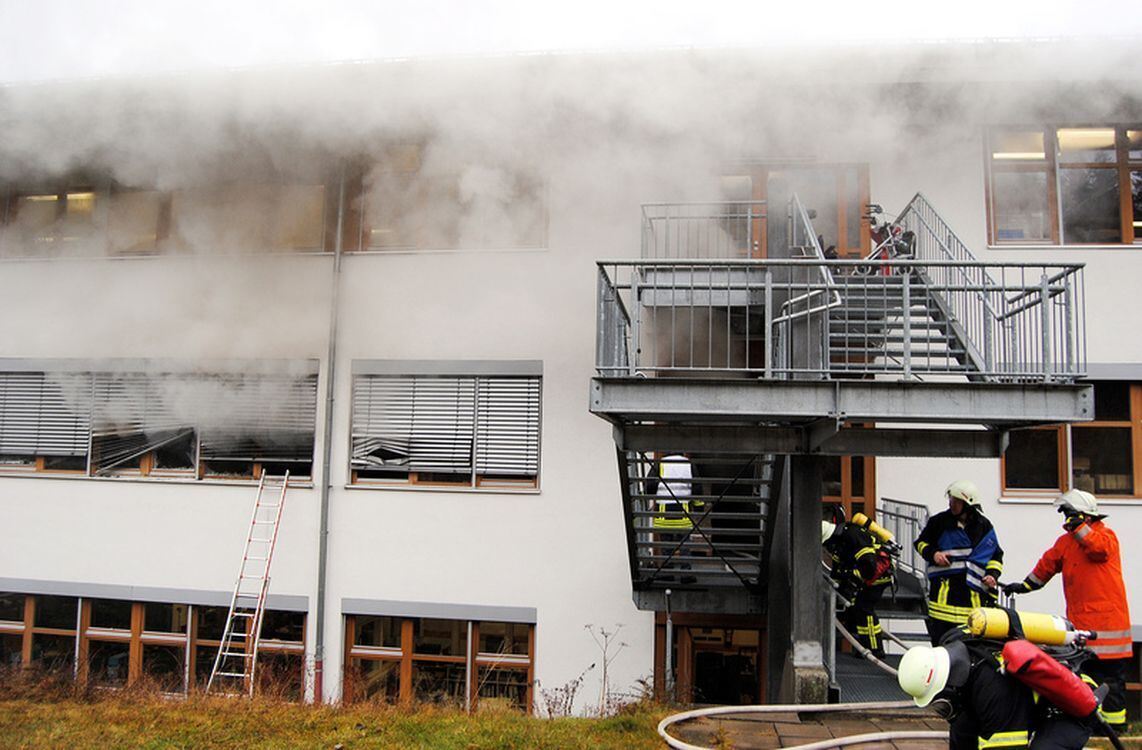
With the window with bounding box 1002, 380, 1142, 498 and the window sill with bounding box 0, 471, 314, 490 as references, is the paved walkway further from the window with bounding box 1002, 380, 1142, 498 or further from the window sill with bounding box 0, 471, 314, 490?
the window sill with bounding box 0, 471, 314, 490

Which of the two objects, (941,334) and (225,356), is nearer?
(941,334)

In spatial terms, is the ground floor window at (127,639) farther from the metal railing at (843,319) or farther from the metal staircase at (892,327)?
the metal staircase at (892,327)

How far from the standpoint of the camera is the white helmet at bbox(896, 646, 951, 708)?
372cm

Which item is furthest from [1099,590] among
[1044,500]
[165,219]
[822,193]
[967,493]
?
[165,219]

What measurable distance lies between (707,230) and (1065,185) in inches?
156

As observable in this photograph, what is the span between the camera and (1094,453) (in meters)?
9.17

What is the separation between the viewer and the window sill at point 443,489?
977 centimetres

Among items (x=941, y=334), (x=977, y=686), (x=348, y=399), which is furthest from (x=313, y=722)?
(x=941, y=334)

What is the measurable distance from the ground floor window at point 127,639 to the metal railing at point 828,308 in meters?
5.56

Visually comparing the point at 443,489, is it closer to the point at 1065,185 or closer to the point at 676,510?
the point at 676,510

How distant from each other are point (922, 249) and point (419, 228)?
5.76m

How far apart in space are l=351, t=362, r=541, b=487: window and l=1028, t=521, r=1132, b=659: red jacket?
5527mm

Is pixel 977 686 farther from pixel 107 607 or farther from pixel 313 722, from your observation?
pixel 107 607

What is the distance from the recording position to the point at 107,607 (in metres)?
10.8
